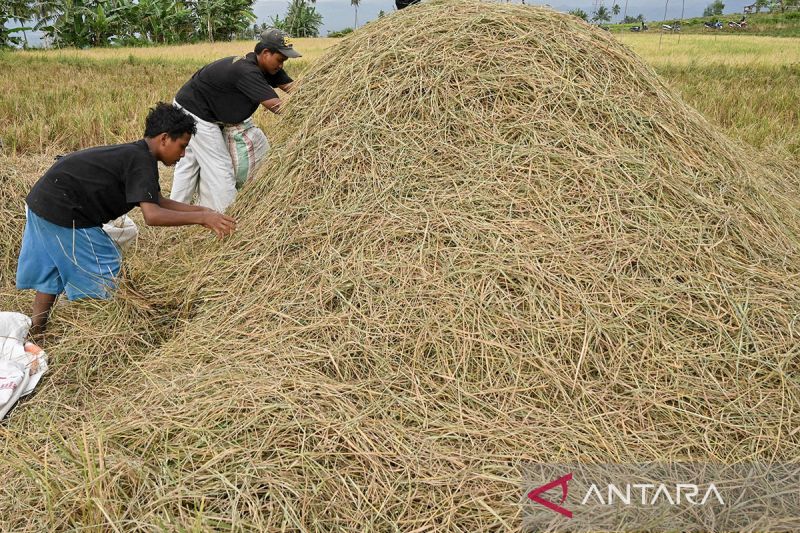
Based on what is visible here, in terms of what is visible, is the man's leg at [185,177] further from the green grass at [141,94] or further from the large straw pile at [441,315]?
the green grass at [141,94]

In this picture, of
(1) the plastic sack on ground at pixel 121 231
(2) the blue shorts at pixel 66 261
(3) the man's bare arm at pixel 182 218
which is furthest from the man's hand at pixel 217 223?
(1) the plastic sack on ground at pixel 121 231

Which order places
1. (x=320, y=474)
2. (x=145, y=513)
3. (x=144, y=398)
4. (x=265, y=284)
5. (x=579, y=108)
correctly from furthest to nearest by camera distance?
(x=579, y=108) → (x=265, y=284) → (x=144, y=398) → (x=320, y=474) → (x=145, y=513)

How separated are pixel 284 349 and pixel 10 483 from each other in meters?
0.98

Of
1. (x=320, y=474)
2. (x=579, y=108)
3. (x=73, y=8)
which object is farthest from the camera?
(x=73, y=8)

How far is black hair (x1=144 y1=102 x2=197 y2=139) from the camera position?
2.61 meters

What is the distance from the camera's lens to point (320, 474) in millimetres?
1766

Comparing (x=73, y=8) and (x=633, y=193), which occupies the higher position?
(x=73, y=8)

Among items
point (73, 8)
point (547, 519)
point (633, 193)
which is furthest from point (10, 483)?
point (73, 8)

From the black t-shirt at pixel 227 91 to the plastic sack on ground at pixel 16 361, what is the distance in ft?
5.40

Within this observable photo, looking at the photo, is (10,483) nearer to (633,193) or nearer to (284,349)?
(284,349)

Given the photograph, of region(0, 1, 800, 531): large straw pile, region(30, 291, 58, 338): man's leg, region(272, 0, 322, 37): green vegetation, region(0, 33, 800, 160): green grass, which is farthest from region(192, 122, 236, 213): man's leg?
region(272, 0, 322, 37): green vegetation

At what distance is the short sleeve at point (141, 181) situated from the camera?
2588 mm

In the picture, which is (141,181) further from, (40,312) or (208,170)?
(208,170)

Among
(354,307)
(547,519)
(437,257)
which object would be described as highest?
(437,257)
